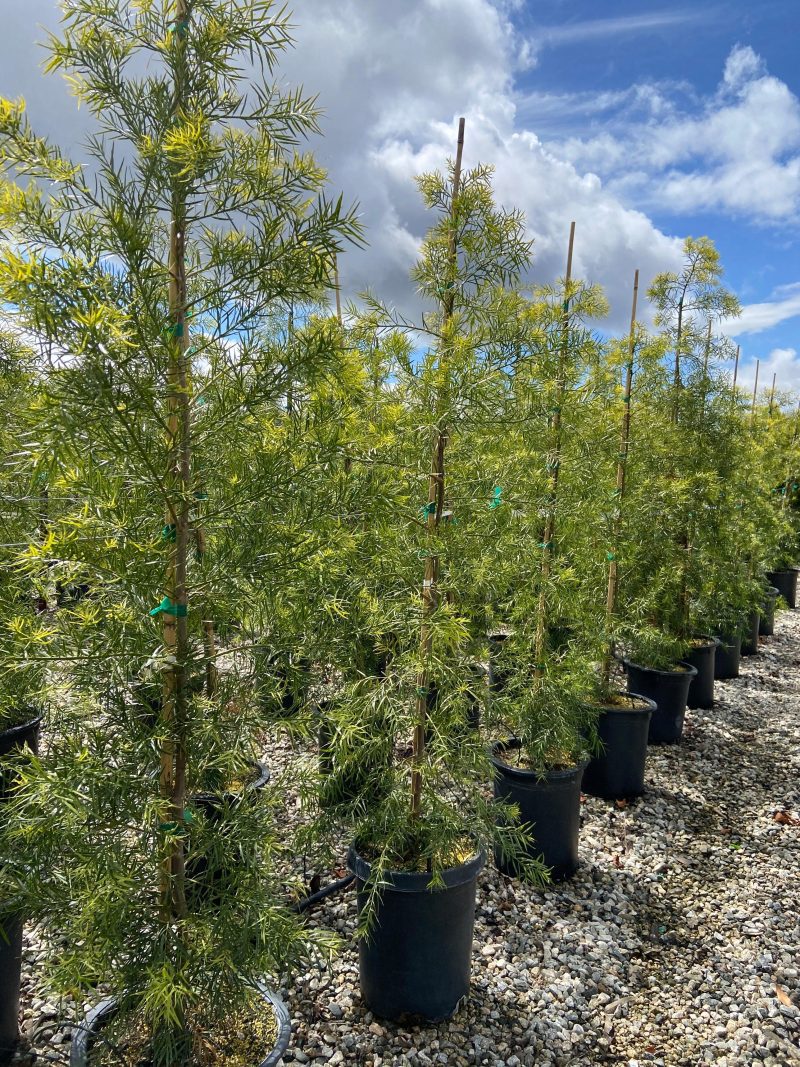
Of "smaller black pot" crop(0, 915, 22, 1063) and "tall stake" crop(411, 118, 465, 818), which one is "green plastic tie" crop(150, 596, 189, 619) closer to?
"tall stake" crop(411, 118, 465, 818)

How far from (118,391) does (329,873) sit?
8.54 ft

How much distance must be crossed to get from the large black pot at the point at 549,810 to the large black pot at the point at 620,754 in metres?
0.79

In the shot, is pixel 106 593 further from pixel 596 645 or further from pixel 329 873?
pixel 596 645

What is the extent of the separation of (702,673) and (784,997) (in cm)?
330

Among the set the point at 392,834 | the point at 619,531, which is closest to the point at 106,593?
the point at 392,834

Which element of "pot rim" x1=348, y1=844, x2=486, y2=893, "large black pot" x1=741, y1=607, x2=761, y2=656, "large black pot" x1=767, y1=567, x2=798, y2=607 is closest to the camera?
"pot rim" x1=348, y1=844, x2=486, y2=893

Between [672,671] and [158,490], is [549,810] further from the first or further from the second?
[158,490]

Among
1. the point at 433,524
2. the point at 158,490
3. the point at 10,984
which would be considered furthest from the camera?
the point at 433,524

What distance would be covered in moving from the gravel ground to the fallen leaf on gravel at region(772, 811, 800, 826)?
1cm

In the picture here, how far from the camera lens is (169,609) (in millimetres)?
1542

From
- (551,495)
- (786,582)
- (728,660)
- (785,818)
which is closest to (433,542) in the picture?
(551,495)

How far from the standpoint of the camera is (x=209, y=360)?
1.63 metres

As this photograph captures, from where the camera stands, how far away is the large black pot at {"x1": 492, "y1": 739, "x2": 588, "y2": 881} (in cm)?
326

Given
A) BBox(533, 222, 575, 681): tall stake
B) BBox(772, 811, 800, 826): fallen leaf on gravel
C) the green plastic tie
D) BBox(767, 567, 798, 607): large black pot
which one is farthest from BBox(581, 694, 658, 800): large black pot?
BBox(767, 567, 798, 607): large black pot
